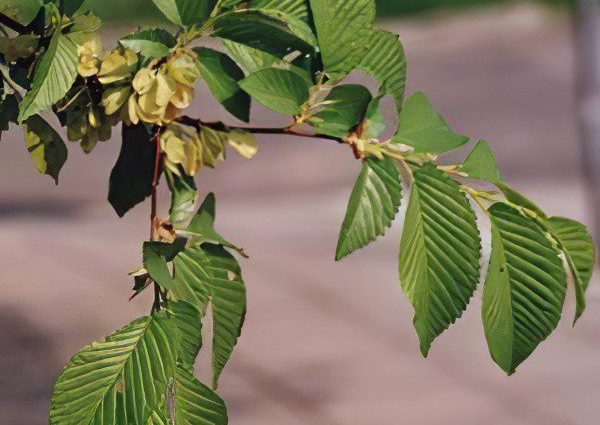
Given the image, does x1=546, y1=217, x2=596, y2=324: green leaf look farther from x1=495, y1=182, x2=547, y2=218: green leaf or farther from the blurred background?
the blurred background

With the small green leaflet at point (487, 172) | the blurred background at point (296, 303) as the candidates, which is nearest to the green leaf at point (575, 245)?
the small green leaflet at point (487, 172)

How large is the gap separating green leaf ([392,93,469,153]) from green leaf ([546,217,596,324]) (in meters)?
0.03

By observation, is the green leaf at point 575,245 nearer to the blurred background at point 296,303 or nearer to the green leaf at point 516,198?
the green leaf at point 516,198

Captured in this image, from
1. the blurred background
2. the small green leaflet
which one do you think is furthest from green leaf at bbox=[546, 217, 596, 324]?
the blurred background

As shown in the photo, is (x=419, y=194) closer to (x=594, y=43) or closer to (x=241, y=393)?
(x=241, y=393)

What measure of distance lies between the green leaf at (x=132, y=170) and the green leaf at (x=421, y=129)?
0.05m

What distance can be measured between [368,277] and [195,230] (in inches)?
19.9

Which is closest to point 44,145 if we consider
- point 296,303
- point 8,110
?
point 8,110

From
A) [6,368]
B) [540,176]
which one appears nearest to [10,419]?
[6,368]

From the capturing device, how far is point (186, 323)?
6.2 inches

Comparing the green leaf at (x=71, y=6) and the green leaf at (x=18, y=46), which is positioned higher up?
the green leaf at (x=71, y=6)

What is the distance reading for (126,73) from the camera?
0.16 m

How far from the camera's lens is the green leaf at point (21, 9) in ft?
0.50

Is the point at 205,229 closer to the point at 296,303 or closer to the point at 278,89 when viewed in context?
the point at 278,89
